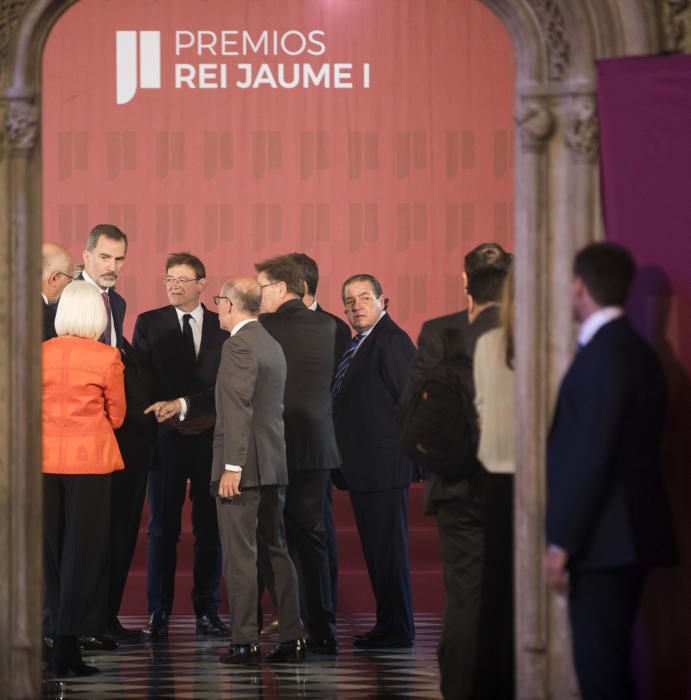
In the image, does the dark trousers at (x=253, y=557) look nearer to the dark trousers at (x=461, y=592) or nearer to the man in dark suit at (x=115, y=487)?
the man in dark suit at (x=115, y=487)

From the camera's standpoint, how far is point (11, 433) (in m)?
5.10

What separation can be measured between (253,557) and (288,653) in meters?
0.53

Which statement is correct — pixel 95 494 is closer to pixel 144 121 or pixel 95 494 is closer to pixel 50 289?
pixel 50 289

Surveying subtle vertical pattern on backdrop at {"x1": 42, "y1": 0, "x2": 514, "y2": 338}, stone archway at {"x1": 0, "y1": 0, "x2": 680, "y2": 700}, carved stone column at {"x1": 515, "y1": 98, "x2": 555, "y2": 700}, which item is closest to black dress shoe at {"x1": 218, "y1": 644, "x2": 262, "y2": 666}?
stone archway at {"x1": 0, "y1": 0, "x2": 680, "y2": 700}

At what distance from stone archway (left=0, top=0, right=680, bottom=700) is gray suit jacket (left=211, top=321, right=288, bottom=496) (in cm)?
147

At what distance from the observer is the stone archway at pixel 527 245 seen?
4980 millimetres

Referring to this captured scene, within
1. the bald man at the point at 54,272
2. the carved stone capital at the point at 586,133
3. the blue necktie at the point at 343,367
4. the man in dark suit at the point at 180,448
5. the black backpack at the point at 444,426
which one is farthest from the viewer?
the man in dark suit at the point at 180,448

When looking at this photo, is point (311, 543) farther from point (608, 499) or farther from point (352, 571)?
point (608, 499)

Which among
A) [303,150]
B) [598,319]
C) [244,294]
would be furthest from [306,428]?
[303,150]

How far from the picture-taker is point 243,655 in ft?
22.3

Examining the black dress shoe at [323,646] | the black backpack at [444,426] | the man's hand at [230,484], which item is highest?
the black backpack at [444,426]

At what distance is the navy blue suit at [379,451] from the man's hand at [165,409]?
0.77 meters

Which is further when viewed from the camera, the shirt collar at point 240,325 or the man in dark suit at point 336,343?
the man in dark suit at point 336,343

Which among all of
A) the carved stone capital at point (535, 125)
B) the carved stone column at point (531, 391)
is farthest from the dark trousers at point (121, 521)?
the carved stone capital at point (535, 125)
